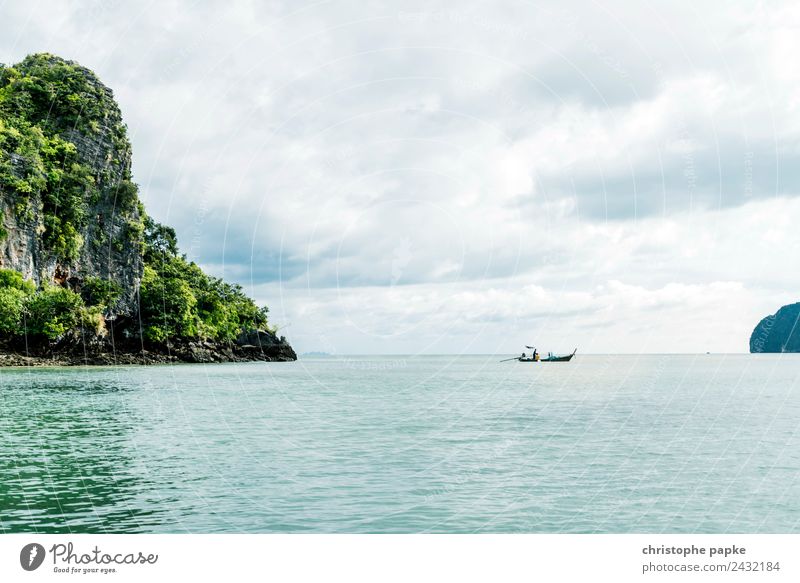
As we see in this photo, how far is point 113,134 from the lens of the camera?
9031 cm

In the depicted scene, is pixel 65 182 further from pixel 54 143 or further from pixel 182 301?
pixel 182 301

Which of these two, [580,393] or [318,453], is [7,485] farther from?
[580,393]

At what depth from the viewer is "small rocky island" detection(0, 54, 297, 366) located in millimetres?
72562

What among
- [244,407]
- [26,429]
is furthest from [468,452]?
[244,407]

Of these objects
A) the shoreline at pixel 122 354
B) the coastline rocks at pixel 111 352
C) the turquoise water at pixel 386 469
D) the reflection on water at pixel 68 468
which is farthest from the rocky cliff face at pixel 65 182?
the reflection on water at pixel 68 468

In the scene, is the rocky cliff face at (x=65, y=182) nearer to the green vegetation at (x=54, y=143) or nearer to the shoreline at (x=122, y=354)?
the green vegetation at (x=54, y=143)

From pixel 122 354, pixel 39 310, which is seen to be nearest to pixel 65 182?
pixel 39 310

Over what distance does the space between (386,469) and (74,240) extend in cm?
7298

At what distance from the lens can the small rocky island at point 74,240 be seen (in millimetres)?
72562

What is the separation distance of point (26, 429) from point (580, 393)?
45.5 m

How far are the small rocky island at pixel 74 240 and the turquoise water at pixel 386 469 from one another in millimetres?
36695

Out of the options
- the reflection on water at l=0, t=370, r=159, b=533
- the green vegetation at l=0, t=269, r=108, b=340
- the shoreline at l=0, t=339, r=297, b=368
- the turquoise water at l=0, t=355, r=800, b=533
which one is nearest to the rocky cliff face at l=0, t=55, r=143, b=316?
the green vegetation at l=0, t=269, r=108, b=340

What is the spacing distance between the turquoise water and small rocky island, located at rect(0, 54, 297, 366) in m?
36.7

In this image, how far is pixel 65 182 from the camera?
265ft
